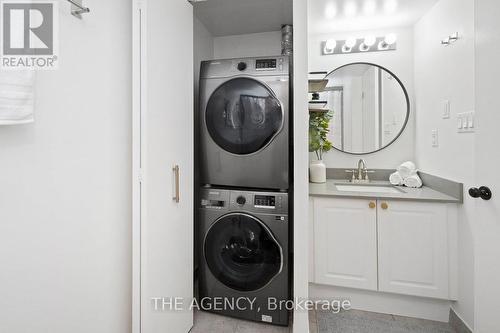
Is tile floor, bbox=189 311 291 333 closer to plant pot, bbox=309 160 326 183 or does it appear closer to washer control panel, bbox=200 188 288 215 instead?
washer control panel, bbox=200 188 288 215

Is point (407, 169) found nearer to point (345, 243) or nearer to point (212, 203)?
point (345, 243)

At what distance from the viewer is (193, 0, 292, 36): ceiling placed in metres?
1.98

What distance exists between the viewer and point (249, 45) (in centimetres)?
252

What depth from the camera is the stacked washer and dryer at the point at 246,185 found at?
1800mm

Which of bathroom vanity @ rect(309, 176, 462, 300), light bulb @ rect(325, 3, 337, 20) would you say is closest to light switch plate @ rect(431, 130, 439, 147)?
bathroom vanity @ rect(309, 176, 462, 300)

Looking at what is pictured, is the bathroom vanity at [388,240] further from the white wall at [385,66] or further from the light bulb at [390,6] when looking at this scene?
the light bulb at [390,6]

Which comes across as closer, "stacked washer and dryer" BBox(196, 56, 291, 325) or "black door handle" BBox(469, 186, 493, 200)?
"black door handle" BBox(469, 186, 493, 200)

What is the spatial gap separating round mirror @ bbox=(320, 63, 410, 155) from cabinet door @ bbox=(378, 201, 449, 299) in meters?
0.85

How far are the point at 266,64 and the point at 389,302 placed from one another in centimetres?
198

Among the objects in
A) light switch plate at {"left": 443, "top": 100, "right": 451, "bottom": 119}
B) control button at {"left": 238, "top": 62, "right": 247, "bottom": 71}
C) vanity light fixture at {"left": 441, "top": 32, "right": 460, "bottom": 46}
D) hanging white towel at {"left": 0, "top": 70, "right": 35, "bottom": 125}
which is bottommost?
hanging white towel at {"left": 0, "top": 70, "right": 35, "bottom": 125}

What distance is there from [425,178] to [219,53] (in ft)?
7.17

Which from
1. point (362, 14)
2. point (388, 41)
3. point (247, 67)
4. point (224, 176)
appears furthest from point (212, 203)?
point (388, 41)

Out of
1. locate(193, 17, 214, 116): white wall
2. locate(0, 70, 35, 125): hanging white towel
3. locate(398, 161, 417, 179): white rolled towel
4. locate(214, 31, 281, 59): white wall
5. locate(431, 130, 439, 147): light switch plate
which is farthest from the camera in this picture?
locate(214, 31, 281, 59): white wall

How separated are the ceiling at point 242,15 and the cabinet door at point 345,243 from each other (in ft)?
4.94
